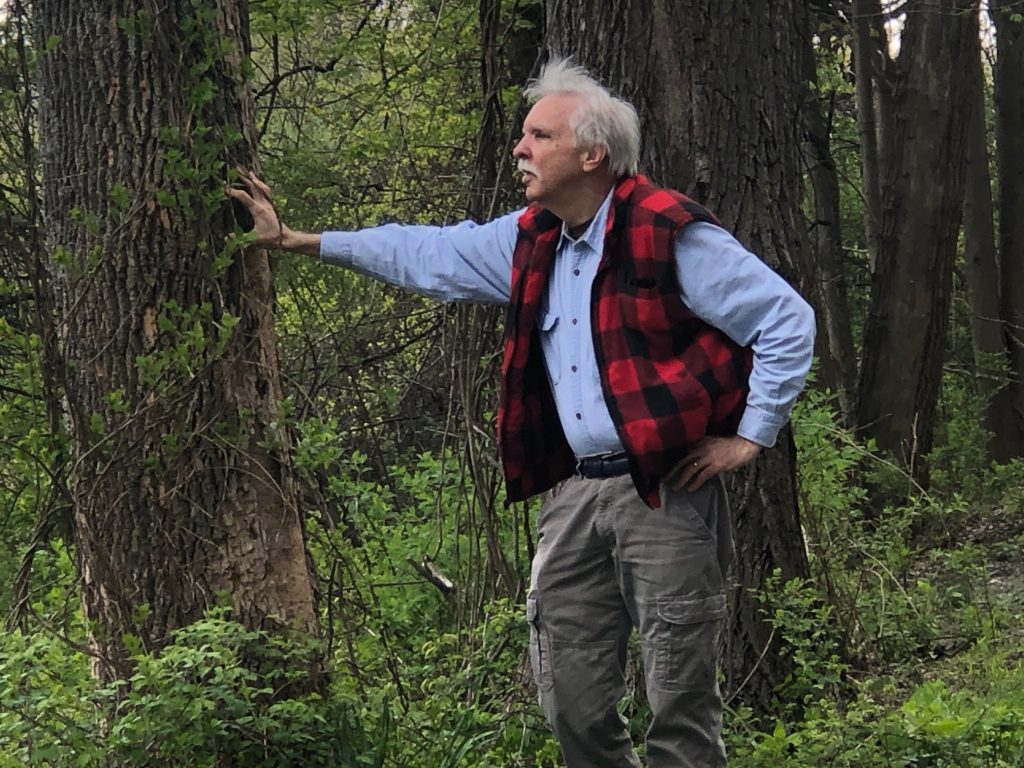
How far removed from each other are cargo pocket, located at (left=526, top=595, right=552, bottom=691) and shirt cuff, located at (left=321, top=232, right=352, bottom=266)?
1.15 metres

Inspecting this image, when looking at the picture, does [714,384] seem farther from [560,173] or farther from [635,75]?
[635,75]

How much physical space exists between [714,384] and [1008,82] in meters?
11.0

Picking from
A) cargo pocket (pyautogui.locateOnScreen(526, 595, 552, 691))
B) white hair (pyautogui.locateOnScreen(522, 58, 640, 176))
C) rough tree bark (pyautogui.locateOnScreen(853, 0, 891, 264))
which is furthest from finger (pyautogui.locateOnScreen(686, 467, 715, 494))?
rough tree bark (pyautogui.locateOnScreen(853, 0, 891, 264))

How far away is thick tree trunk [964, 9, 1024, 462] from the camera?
12258mm

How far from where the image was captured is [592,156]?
316 centimetres

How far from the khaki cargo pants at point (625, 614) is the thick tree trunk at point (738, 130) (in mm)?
1626

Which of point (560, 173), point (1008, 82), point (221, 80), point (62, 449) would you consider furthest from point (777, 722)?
point (1008, 82)

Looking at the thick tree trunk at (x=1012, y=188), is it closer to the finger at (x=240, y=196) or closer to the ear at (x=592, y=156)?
the ear at (x=592, y=156)

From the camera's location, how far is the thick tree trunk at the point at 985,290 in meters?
12.3

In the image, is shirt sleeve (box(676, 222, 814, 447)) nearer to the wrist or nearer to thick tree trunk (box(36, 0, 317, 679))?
the wrist

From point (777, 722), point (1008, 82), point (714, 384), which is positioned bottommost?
point (777, 722)

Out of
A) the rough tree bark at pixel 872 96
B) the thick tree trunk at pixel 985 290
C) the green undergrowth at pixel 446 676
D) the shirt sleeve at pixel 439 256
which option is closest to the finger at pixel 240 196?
the shirt sleeve at pixel 439 256

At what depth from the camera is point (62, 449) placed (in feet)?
11.8

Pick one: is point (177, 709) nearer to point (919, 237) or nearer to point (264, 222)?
point (264, 222)
